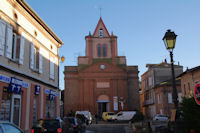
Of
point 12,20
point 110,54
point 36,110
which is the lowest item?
point 36,110

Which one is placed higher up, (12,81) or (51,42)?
(51,42)

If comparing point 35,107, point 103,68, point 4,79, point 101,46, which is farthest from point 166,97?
point 4,79

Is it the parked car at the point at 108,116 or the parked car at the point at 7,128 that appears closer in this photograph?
the parked car at the point at 7,128

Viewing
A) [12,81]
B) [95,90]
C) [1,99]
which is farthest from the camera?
[95,90]

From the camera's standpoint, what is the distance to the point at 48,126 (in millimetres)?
11078

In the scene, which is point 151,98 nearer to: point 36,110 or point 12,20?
point 36,110

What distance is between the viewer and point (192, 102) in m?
7.74

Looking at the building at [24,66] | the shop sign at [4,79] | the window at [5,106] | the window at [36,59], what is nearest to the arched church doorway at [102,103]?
the building at [24,66]

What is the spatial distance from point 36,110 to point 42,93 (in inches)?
64.2

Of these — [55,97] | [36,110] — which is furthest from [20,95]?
[55,97]

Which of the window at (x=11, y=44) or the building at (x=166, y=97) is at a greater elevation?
the window at (x=11, y=44)

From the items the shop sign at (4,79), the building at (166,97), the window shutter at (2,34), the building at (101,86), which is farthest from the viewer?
the building at (101,86)

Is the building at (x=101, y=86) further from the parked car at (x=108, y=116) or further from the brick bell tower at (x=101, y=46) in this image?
the parked car at (x=108, y=116)

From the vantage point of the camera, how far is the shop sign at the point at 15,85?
1344 cm
